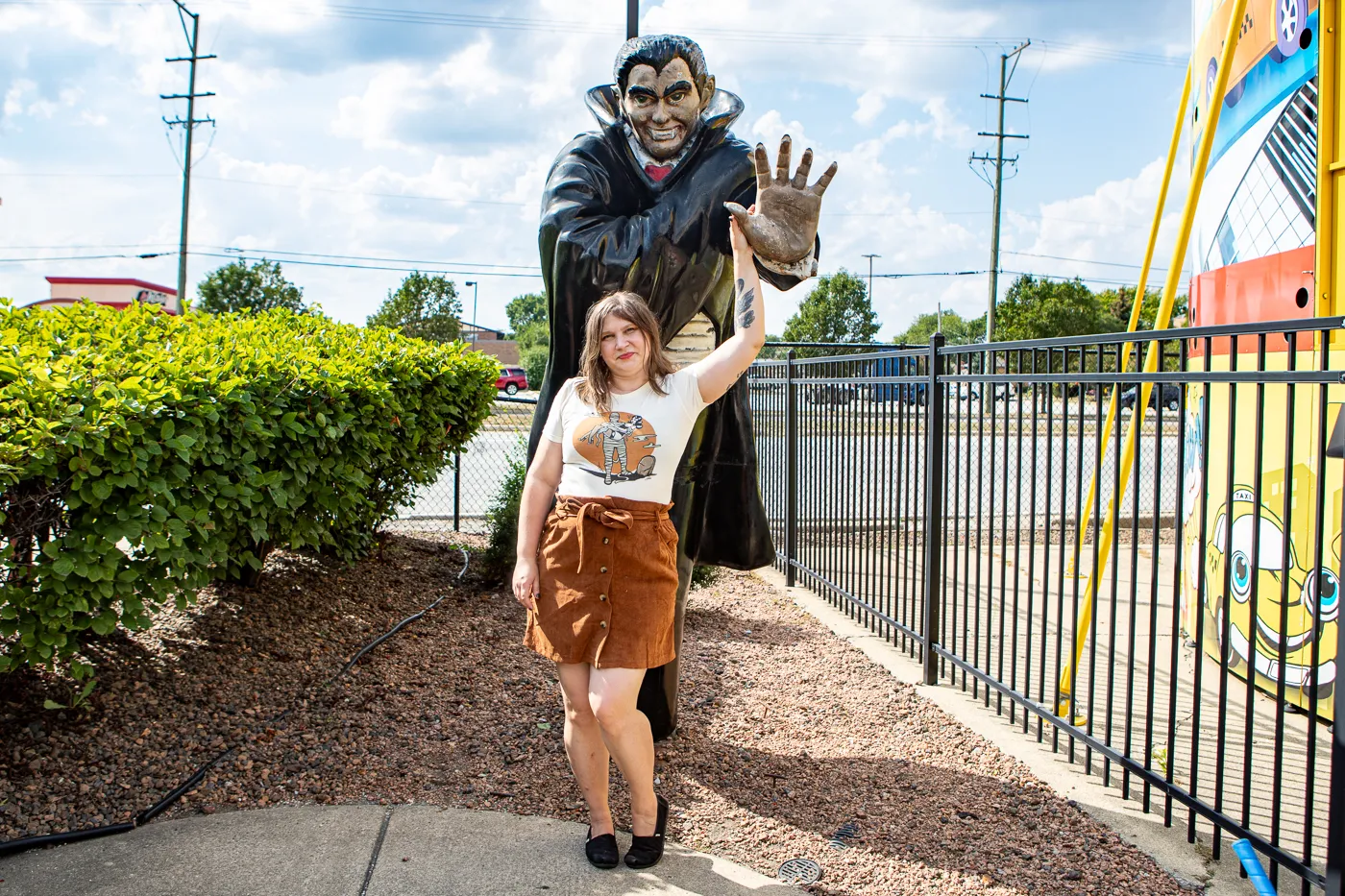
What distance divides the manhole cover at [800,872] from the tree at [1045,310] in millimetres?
42469

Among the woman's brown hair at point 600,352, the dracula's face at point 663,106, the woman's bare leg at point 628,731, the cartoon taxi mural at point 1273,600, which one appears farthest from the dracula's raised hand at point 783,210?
the cartoon taxi mural at point 1273,600

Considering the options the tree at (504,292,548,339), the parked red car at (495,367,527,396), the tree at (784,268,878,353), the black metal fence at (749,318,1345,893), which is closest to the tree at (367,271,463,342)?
the parked red car at (495,367,527,396)

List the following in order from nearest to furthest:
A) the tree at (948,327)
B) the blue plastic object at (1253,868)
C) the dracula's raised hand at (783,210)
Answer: the blue plastic object at (1253,868), the dracula's raised hand at (783,210), the tree at (948,327)

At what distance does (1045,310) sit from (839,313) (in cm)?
934

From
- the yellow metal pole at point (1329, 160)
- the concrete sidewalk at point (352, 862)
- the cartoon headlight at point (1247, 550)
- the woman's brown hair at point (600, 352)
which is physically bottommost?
the concrete sidewalk at point (352, 862)

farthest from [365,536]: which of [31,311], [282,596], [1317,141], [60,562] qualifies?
[1317,141]

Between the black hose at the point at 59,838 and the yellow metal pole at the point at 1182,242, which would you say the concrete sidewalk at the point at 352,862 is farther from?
the yellow metal pole at the point at 1182,242

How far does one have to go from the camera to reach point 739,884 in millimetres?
2828

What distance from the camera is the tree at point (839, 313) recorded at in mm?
48594

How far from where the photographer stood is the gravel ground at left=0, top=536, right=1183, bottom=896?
3.06m

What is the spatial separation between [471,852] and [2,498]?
67.0 inches

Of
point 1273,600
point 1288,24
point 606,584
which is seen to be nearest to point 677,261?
point 606,584

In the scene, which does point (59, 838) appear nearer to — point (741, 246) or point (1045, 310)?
point (741, 246)

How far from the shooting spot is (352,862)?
111 inches
